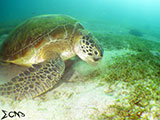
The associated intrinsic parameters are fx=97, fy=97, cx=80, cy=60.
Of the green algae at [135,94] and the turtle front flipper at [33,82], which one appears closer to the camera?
the green algae at [135,94]

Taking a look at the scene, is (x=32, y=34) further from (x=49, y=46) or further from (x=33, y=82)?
(x=33, y=82)

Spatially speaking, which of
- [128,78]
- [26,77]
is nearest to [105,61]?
[128,78]

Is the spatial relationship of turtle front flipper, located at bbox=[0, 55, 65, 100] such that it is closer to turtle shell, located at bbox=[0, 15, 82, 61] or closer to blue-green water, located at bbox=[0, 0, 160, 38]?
turtle shell, located at bbox=[0, 15, 82, 61]

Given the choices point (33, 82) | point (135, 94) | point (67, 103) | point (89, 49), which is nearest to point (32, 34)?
point (33, 82)

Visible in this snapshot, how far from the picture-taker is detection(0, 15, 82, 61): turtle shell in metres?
2.60

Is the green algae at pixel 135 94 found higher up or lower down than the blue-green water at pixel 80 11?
lower down

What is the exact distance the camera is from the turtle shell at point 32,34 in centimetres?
260

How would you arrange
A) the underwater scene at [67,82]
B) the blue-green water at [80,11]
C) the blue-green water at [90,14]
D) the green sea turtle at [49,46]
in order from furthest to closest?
1. the blue-green water at [80,11]
2. the blue-green water at [90,14]
3. the green sea turtle at [49,46]
4. the underwater scene at [67,82]

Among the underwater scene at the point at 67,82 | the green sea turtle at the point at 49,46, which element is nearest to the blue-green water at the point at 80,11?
the green sea turtle at the point at 49,46

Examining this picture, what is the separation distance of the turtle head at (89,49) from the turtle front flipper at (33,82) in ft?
2.46

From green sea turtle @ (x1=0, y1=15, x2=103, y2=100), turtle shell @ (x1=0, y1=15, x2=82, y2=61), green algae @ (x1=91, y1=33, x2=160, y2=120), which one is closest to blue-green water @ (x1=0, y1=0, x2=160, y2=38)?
turtle shell @ (x1=0, y1=15, x2=82, y2=61)

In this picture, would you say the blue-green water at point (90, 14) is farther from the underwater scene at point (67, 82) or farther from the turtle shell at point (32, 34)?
the underwater scene at point (67, 82)

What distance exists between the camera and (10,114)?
1.36 metres

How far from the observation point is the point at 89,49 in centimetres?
246
